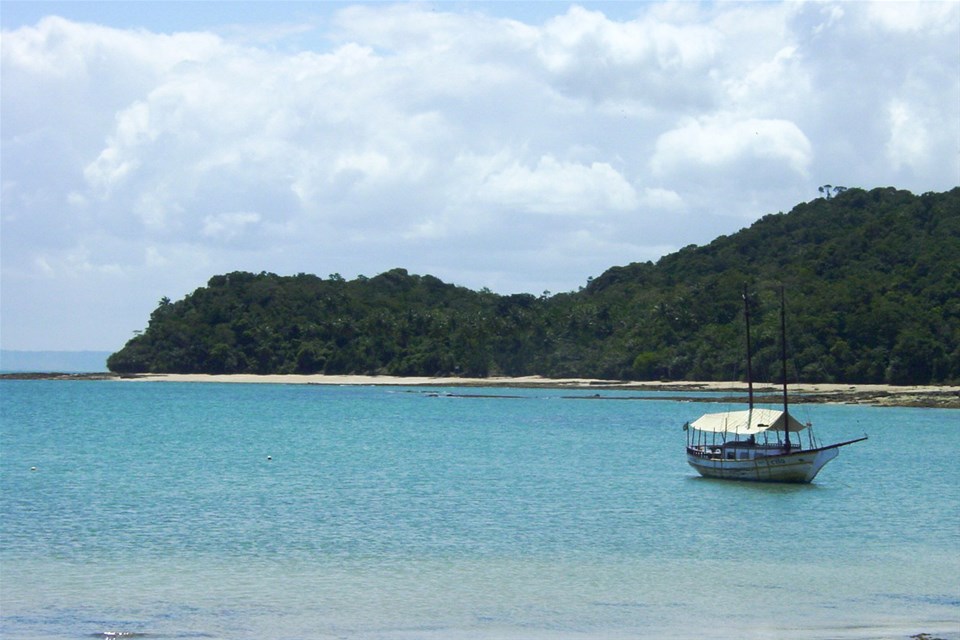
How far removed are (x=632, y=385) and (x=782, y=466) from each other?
8356 centimetres

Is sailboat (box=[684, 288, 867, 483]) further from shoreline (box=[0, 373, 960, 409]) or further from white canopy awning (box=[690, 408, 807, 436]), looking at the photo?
shoreline (box=[0, 373, 960, 409])

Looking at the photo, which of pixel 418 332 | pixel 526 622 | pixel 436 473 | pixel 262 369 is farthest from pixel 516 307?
pixel 526 622

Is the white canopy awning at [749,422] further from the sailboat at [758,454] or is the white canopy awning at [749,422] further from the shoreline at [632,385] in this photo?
the shoreline at [632,385]

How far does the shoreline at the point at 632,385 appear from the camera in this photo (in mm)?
91438

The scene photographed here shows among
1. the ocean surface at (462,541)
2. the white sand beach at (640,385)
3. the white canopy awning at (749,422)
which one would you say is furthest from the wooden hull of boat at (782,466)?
the white sand beach at (640,385)

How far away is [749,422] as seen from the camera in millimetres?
42125

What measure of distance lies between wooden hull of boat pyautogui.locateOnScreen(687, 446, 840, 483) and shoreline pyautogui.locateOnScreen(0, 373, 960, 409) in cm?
4684

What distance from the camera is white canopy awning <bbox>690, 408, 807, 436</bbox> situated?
135 ft

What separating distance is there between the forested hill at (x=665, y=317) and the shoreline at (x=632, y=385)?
79.6 inches

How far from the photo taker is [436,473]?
44500 mm

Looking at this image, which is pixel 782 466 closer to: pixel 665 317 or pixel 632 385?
pixel 632 385

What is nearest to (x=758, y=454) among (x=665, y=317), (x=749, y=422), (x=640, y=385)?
(x=749, y=422)

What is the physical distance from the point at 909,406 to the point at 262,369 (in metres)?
89.2

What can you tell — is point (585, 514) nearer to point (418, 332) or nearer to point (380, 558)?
point (380, 558)
